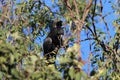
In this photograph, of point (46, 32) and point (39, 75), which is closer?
point (39, 75)

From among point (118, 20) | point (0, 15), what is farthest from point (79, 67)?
point (0, 15)

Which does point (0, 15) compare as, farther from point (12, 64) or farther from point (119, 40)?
point (12, 64)

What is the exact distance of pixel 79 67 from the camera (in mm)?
3027

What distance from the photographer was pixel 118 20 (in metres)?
6.68

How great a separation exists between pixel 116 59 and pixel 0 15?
282 cm

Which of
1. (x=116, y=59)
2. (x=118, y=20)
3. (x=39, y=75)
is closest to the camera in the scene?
(x=39, y=75)

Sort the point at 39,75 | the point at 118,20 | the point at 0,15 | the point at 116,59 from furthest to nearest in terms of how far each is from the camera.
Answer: the point at 0,15, the point at 118,20, the point at 116,59, the point at 39,75

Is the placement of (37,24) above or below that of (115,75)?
above

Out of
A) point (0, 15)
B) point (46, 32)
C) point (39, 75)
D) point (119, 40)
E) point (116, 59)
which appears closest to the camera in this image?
point (39, 75)

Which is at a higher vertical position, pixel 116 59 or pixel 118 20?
pixel 118 20

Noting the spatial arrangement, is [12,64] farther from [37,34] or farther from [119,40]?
[37,34]

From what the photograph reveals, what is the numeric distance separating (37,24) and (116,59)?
2776 mm

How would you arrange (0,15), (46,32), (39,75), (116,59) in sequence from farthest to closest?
(46,32)
(0,15)
(116,59)
(39,75)

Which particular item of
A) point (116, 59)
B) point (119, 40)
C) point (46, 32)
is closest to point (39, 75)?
point (116, 59)
